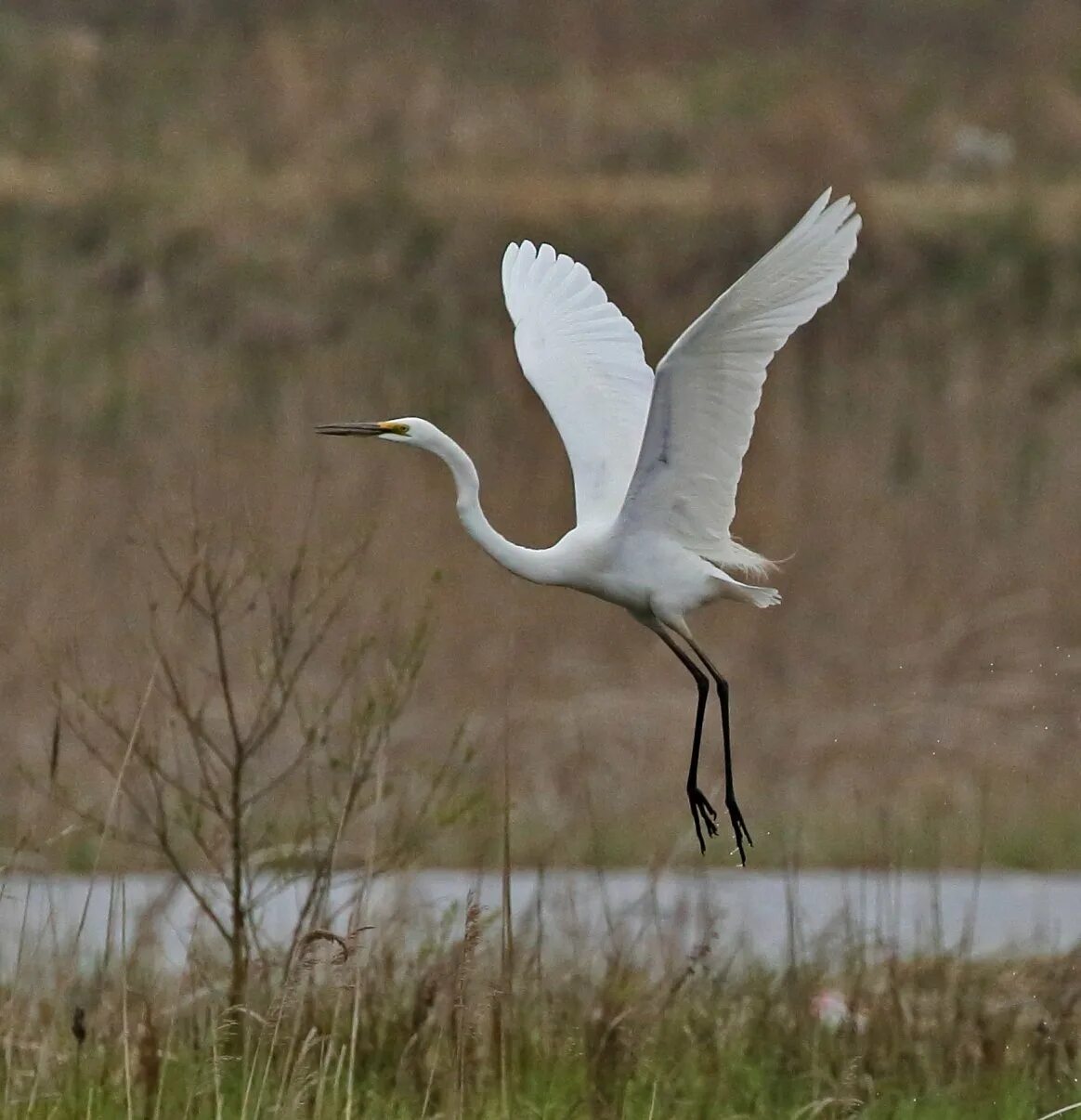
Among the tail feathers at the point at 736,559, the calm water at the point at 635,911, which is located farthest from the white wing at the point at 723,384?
the calm water at the point at 635,911

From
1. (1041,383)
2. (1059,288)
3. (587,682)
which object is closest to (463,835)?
(587,682)

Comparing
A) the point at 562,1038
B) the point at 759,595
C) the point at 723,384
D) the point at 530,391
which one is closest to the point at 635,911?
the point at 562,1038

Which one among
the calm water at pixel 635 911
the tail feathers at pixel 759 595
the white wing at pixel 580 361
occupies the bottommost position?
the calm water at pixel 635 911

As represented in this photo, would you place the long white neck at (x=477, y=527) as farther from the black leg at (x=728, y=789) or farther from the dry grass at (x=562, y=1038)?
the dry grass at (x=562, y=1038)

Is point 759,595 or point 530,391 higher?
point 530,391

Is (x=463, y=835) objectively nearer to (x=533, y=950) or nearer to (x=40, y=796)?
(x=40, y=796)

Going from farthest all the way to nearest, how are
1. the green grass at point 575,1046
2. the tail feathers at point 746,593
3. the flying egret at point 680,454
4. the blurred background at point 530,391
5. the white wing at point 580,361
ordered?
the blurred background at point 530,391
the white wing at point 580,361
the tail feathers at point 746,593
the flying egret at point 680,454
the green grass at point 575,1046

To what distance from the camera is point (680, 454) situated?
4.77 metres

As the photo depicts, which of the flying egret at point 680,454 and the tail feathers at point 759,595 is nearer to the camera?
the flying egret at point 680,454

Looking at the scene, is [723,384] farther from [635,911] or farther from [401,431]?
[635,911]

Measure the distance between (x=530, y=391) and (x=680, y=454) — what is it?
7632 millimetres

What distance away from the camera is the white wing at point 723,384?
4375 mm

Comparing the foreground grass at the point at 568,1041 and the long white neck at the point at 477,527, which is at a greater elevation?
the long white neck at the point at 477,527

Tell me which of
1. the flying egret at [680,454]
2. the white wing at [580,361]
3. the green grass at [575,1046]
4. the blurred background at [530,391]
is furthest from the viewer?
the blurred background at [530,391]
